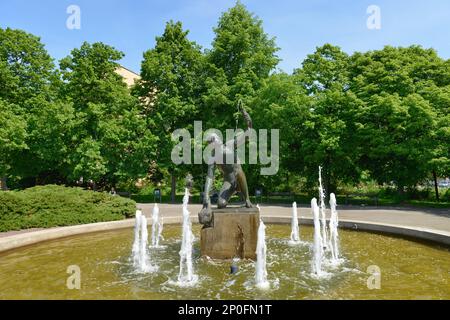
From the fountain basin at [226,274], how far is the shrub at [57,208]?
2.72m

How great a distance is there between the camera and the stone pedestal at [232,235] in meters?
9.93

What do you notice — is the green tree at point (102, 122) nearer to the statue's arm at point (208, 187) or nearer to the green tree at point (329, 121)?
the green tree at point (329, 121)

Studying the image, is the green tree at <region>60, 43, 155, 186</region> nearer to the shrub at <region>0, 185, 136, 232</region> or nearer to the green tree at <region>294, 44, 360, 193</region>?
the shrub at <region>0, 185, 136, 232</region>

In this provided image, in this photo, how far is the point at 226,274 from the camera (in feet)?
28.3

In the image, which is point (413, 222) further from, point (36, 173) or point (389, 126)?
point (36, 173)

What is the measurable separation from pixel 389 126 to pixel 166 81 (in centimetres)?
1909

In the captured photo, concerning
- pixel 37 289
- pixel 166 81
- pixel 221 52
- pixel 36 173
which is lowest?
pixel 37 289

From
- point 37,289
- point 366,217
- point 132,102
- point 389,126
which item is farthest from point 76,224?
point 389,126

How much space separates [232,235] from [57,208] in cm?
963

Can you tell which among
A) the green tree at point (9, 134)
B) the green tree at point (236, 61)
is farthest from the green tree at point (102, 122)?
the green tree at point (236, 61)

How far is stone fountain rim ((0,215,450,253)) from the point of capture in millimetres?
11641

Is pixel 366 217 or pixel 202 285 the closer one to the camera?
pixel 202 285

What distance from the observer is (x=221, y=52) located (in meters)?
32.7

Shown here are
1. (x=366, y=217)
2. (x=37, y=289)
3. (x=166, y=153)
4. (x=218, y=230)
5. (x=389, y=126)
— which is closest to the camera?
(x=37, y=289)
